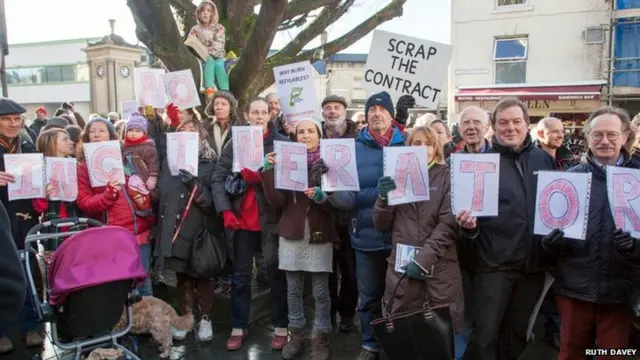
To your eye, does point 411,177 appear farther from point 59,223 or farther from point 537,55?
point 537,55

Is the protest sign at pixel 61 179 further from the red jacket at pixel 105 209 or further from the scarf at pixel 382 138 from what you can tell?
the scarf at pixel 382 138

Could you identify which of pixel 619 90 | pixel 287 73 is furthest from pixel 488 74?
pixel 287 73

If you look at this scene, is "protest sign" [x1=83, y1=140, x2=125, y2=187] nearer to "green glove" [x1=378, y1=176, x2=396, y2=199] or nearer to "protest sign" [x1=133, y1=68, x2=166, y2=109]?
"protest sign" [x1=133, y1=68, x2=166, y2=109]

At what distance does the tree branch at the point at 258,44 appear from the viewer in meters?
5.47

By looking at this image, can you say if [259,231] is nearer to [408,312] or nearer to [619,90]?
[408,312]

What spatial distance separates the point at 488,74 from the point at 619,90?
5144mm

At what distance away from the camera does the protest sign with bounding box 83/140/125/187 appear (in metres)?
4.39

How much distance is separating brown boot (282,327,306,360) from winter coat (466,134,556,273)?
1.75 m

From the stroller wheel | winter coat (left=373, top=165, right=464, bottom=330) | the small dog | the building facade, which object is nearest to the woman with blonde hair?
winter coat (left=373, top=165, right=464, bottom=330)

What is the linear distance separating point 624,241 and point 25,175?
14.3ft

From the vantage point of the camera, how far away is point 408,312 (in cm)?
338

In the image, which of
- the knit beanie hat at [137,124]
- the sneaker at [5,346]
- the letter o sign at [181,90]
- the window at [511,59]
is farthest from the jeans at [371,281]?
the window at [511,59]

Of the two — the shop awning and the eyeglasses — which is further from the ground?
the shop awning

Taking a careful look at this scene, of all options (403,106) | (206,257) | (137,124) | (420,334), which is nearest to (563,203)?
(420,334)
